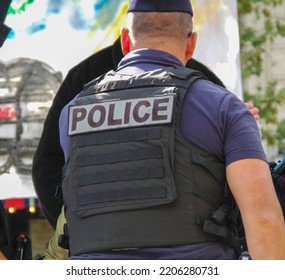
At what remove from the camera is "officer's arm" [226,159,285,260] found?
104 inches

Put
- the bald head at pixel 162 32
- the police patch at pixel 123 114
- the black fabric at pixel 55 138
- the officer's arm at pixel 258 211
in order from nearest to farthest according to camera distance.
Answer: the officer's arm at pixel 258 211
the police patch at pixel 123 114
the bald head at pixel 162 32
the black fabric at pixel 55 138

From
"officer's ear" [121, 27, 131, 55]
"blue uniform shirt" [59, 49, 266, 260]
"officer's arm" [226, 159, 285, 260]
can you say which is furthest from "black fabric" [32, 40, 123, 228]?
"officer's arm" [226, 159, 285, 260]

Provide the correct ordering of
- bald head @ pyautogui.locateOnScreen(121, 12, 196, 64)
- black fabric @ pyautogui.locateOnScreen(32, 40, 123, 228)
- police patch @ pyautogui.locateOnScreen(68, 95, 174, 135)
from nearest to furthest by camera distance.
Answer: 1. police patch @ pyautogui.locateOnScreen(68, 95, 174, 135)
2. bald head @ pyautogui.locateOnScreen(121, 12, 196, 64)
3. black fabric @ pyautogui.locateOnScreen(32, 40, 123, 228)

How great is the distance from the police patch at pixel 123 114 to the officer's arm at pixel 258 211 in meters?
0.29

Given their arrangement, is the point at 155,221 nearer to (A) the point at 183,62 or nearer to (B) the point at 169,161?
(B) the point at 169,161

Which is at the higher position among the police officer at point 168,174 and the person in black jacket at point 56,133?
the person in black jacket at point 56,133

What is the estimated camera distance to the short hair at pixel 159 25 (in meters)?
3.00

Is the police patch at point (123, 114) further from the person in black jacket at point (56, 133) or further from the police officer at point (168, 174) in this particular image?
the person in black jacket at point (56, 133)

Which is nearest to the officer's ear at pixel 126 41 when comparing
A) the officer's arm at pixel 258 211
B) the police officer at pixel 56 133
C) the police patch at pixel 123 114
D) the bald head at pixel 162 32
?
the bald head at pixel 162 32

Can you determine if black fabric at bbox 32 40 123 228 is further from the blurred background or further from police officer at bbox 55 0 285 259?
police officer at bbox 55 0 285 259

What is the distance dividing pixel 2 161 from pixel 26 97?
313 millimetres

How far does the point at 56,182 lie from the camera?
4.00 m

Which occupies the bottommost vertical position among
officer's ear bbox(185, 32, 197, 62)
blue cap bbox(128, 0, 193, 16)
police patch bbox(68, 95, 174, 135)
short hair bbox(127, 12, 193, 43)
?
police patch bbox(68, 95, 174, 135)
